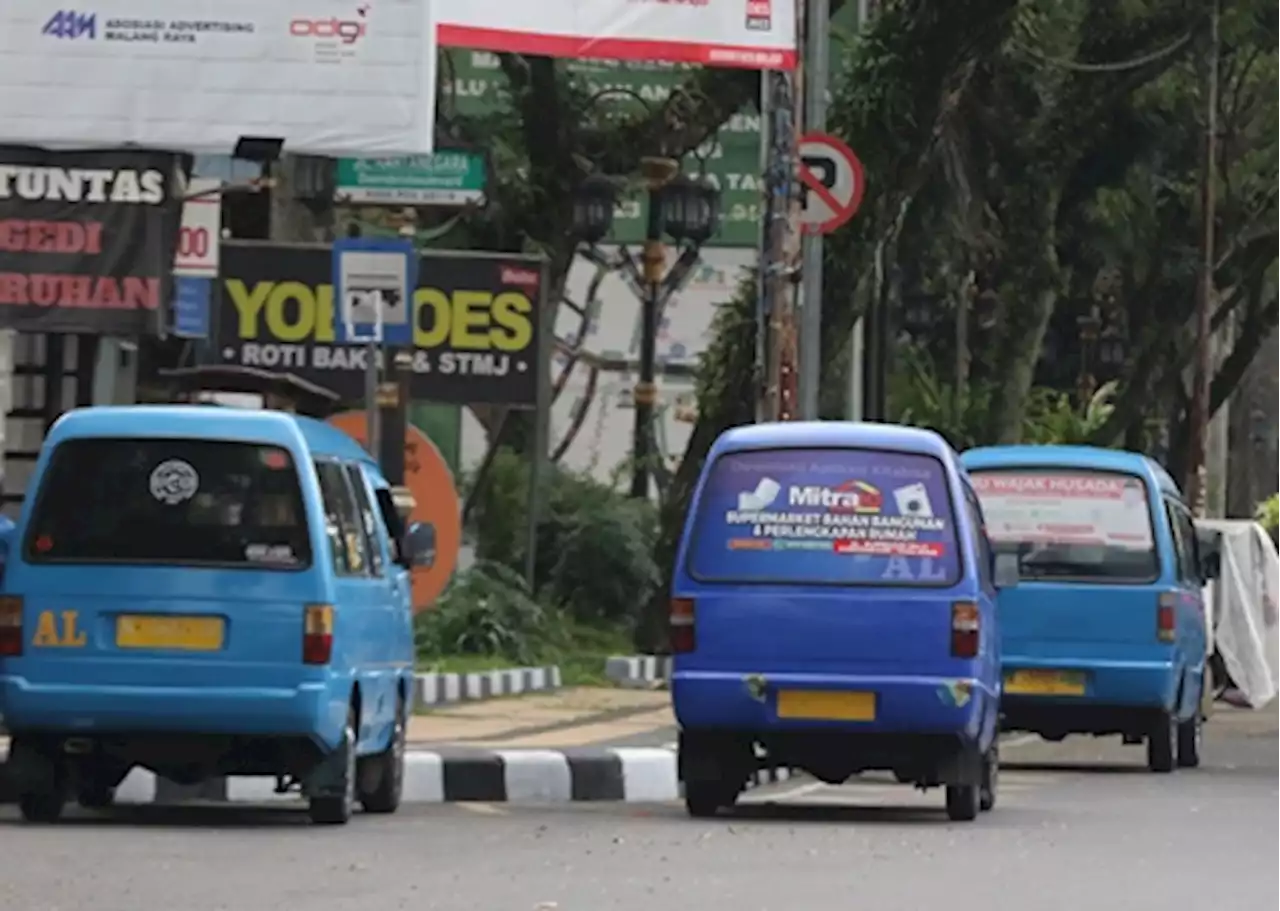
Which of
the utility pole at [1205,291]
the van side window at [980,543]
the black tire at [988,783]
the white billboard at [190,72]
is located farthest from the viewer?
the utility pole at [1205,291]

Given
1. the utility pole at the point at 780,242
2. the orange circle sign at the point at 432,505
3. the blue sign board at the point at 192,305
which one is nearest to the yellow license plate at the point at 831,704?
the orange circle sign at the point at 432,505

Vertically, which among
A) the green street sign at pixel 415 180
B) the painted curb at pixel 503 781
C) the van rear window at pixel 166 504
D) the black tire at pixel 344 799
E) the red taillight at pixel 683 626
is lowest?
the painted curb at pixel 503 781

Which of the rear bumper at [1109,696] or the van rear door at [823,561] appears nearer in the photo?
the van rear door at [823,561]

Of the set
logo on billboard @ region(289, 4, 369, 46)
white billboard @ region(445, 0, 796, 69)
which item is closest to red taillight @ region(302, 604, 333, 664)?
logo on billboard @ region(289, 4, 369, 46)

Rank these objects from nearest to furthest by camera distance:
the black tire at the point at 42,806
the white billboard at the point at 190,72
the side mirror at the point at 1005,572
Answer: the black tire at the point at 42,806
the side mirror at the point at 1005,572
the white billboard at the point at 190,72

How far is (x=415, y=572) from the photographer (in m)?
22.3

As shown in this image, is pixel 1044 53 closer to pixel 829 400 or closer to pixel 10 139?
pixel 829 400

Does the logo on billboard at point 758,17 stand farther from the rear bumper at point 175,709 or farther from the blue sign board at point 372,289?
the rear bumper at point 175,709

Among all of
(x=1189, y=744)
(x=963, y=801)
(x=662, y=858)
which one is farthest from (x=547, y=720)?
(x=662, y=858)

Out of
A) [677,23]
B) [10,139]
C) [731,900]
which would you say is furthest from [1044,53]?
[731,900]

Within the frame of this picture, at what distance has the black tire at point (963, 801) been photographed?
1636cm

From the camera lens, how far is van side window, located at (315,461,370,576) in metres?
15.0

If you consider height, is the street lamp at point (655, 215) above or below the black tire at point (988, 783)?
above

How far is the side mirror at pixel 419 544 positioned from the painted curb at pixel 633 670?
11.3 meters
